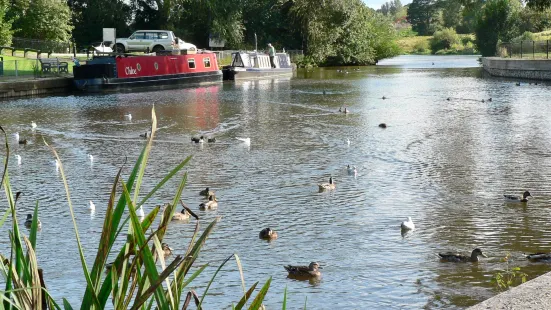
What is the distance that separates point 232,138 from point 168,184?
6.47 metres

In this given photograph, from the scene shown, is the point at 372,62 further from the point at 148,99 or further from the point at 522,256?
the point at 522,256

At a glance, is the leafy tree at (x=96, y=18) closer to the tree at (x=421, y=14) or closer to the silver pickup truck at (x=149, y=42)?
the silver pickup truck at (x=149, y=42)

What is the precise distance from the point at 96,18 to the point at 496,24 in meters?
35.4

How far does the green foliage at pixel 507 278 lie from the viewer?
7926 mm

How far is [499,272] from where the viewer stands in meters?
8.38

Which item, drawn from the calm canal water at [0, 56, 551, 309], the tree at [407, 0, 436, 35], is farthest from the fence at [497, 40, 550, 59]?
the tree at [407, 0, 436, 35]

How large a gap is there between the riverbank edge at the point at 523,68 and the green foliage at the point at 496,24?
26.9 meters

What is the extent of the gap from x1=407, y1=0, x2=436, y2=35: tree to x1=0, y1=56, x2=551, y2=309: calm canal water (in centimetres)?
14262

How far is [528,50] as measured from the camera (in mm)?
47938

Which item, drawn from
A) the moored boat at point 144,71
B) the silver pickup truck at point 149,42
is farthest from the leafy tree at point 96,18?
the moored boat at point 144,71

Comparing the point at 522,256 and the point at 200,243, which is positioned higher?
the point at 200,243

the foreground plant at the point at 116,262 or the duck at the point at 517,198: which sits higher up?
the foreground plant at the point at 116,262

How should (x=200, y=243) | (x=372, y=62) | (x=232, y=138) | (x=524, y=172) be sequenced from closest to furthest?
(x=200, y=243) < (x=524, y=172) < (x=232, y=138) < (x=372, y=62)

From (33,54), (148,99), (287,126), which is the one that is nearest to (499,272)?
(287,126)
